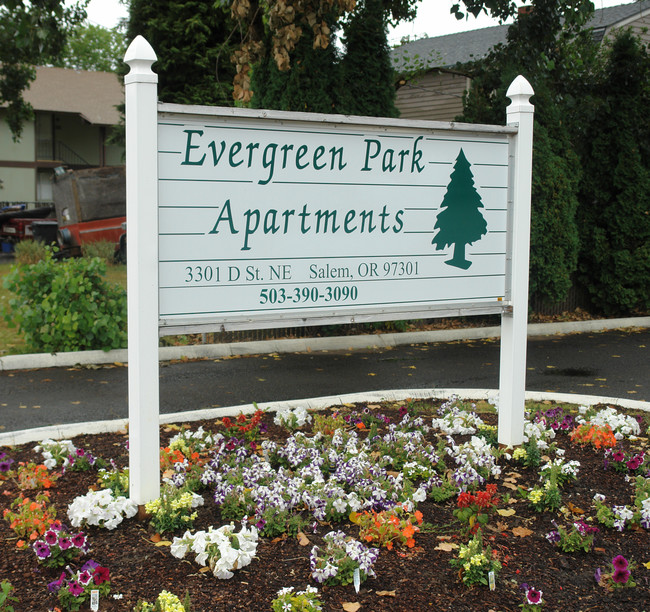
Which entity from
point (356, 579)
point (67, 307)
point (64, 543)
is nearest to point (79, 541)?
point (64, 543)

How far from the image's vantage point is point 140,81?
3482mm

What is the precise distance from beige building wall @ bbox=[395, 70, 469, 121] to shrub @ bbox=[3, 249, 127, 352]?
1516 centimetres

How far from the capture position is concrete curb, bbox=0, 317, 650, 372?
8539mm

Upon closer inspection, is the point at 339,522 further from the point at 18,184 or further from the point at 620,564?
the point at 18,184

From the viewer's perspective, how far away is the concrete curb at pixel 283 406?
196 inches

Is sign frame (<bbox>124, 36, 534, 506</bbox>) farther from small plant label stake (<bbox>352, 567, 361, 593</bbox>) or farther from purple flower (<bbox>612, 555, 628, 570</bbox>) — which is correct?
purple flower (<bbox>612, 555, 628, 570</bbox>)

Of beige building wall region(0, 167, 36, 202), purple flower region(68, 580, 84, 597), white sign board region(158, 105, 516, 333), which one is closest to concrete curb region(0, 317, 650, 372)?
white sign board region(158, 105, 516, 333)

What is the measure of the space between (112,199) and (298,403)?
1705cm

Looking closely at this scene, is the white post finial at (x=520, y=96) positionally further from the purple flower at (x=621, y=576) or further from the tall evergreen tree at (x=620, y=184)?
the tall evergreen tree at (x=620, y=184)

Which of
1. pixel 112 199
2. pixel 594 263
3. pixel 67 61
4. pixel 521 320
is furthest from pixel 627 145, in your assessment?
pixel 67 61

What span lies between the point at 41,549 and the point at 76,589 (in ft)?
1.09

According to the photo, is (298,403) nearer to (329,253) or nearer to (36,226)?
(329,253)

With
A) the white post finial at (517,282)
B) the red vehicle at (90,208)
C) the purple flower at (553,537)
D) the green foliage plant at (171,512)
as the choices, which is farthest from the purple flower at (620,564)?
the red vehicle at (90,208)

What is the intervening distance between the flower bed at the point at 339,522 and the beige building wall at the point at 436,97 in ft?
61.2
